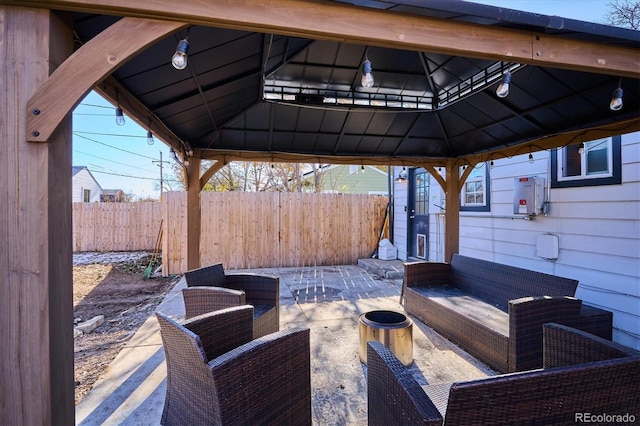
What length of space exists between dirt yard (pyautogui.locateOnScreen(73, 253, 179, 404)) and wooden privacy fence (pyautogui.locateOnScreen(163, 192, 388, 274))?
1.04 m

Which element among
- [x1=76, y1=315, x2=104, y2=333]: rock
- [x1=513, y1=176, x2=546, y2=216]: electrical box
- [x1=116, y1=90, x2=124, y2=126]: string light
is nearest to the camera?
[x1=116, y1=90, x2=124, y2=126]: string light

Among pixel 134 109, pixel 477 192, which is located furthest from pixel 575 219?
pixel 134 109

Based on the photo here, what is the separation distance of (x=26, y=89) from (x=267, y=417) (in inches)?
78.9

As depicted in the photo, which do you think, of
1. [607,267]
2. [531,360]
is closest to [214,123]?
[531,360]

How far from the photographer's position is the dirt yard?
10.2 feet

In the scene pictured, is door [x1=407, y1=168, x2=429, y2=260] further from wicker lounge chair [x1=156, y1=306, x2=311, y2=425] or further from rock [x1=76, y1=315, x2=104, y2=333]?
rock [x1=76, y1=315, x2=104, y2=333]

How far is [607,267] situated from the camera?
3.64m

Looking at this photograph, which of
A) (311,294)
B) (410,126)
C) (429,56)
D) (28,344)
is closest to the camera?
(28,344)

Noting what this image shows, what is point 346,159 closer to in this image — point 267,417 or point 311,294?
point 311,294

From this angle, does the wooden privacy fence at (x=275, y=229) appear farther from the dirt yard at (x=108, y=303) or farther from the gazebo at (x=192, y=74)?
the gazebo at (x=192, y=74)

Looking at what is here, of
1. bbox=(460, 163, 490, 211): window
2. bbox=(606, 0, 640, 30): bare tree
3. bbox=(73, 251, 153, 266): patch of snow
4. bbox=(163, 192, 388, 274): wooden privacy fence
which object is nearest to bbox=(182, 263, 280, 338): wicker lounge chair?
bbox=(163, 192, 388, 274): wooden privacy fence

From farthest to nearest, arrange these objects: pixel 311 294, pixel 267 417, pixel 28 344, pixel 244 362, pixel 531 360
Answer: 1. pixel 311 294
2. pixel 531 360
3. pixel 267 417
4. pixel 244 362
5. pixel 28 344

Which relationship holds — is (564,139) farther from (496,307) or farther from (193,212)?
(193,212)

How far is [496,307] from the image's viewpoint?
3543 millimetres
